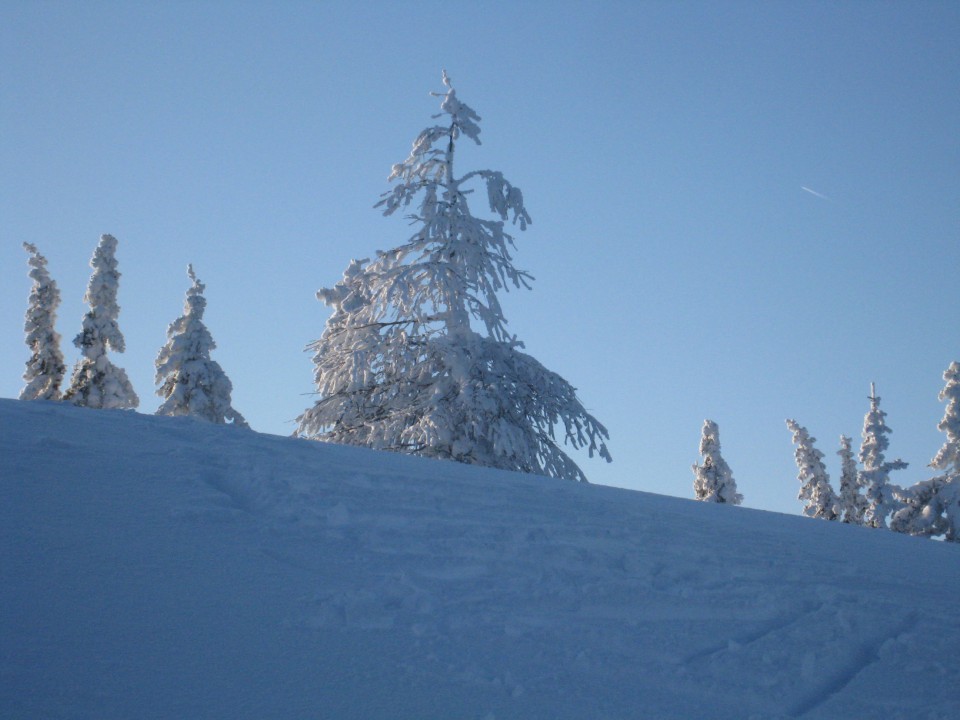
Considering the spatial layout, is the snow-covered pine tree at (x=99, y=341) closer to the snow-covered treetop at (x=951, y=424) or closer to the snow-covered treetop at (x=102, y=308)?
Answer: the snow-covered treetop at (x=102, y=308)

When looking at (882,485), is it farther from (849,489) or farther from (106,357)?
(106,357)

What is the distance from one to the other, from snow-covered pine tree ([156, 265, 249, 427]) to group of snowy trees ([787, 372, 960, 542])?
64.0 feet

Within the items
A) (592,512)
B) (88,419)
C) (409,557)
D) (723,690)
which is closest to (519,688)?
(723,690)

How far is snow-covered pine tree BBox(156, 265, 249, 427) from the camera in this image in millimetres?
24859

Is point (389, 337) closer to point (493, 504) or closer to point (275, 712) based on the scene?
point (493, 504)

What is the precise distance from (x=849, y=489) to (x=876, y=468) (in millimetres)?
7077

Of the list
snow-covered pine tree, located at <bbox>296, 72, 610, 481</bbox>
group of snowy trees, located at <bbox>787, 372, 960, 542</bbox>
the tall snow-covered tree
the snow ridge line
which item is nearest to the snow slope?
the snow ridge line

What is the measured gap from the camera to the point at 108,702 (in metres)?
2.45

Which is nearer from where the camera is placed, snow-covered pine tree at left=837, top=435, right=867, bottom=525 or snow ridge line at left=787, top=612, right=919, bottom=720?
snow ridge line at left=787, top=612, right=919, bottom=720

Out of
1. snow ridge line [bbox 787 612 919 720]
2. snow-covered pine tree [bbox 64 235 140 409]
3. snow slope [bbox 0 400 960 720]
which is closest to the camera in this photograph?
snow slope [bbox 0 400 960 720]

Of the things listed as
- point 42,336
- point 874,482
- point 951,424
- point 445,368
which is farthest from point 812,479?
point 42,336

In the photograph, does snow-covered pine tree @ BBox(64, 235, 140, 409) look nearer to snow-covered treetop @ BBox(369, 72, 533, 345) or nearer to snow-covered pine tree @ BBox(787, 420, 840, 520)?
snow-covered treetop @ BBox(369, 72, 533, 345)

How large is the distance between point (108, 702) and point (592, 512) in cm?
404

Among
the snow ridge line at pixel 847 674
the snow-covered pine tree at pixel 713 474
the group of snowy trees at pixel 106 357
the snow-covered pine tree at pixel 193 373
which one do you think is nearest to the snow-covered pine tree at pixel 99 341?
the group of snowy trees at pixel 106 357
